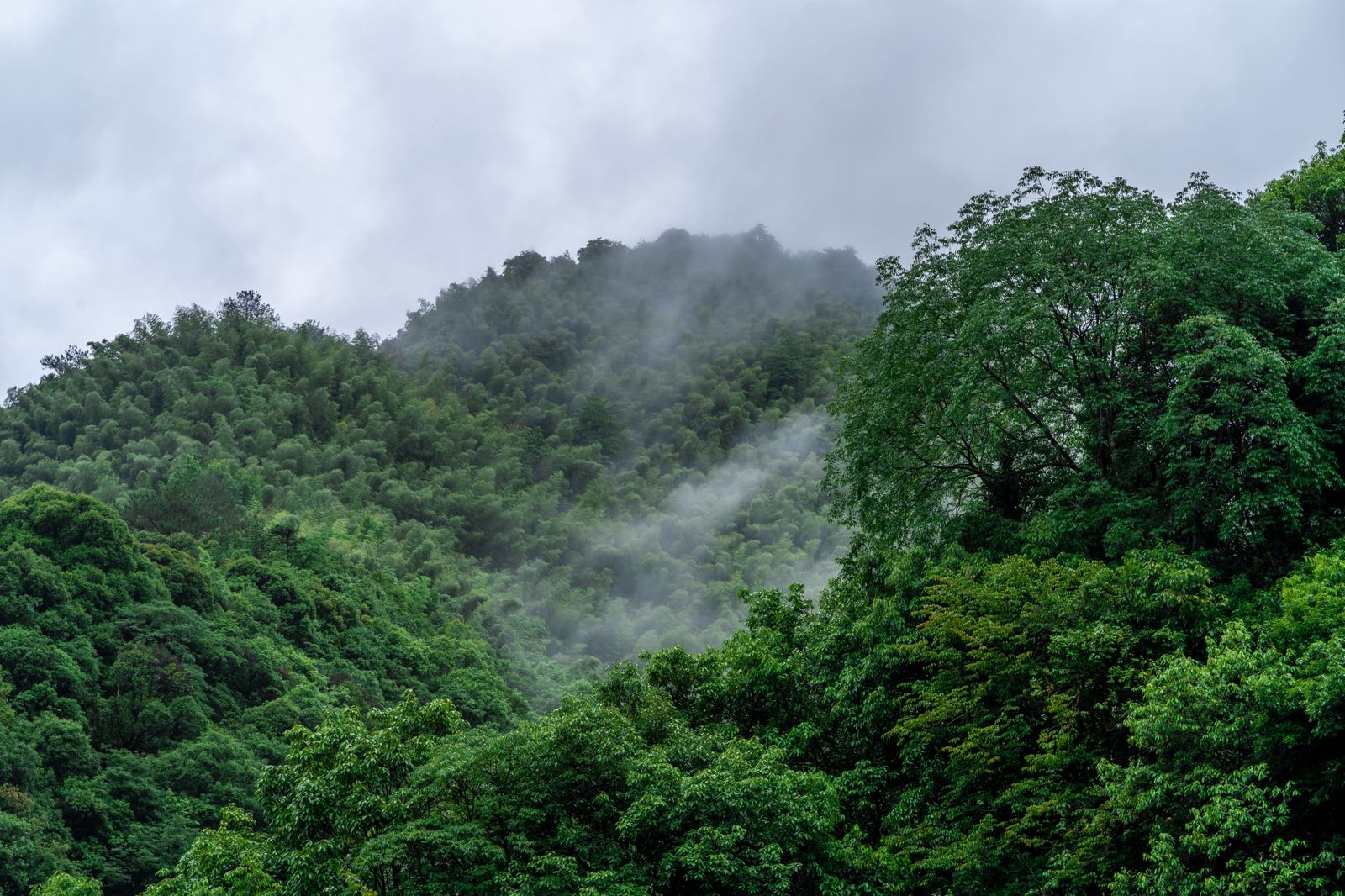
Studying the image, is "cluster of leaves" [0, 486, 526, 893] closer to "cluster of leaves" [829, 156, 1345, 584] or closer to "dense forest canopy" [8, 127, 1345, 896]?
"dense forest canopy" [8, 127, 1345, 896]

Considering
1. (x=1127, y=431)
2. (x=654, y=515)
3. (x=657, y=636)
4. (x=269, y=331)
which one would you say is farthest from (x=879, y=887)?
(x=269, y=331)

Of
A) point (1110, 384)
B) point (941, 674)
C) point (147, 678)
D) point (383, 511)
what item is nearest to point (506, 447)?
point (383, 511)

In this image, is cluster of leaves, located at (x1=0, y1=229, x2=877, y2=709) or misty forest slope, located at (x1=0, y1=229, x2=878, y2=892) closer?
misty forest slope, located at (x1=0, y1=229, x2=878, y2=892)

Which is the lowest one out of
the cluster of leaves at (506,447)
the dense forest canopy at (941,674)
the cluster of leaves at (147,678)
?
the dense forest canopy at (941,674)

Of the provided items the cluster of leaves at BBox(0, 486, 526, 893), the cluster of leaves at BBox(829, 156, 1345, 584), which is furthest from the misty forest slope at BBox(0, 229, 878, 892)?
the cluster of leaves at BBox(829, 156, 1345, 584)

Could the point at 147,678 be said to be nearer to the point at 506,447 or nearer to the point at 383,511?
the point at 383,511

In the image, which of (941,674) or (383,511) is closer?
(941,674)

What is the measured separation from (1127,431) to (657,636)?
51.5 metres

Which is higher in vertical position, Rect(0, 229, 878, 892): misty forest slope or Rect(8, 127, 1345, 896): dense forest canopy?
Rect(0, 229, 878, 892): misty forest slope

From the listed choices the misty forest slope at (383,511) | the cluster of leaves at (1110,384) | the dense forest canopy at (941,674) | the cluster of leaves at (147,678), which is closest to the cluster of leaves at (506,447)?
the misty forest slope at (383,511)

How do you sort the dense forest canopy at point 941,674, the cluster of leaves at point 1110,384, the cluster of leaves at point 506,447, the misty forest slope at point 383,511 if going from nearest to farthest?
the dense forest canopy at point 941,674 < the cluster of leaves at point 1110,384 < the misty forest slope at point 383,511 < the cluster of leaves at point 506,447

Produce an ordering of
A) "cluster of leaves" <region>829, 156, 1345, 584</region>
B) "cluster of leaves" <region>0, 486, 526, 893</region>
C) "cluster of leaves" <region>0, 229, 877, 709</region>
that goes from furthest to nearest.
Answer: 1. "cluster of leaves" <region>0, 229, 877, 709</region>
2. "cluster of leaves" <region>0, 486, 526, 893</region>
3. "cluster of leaves" <region>829, 156, 1345, 584</region>

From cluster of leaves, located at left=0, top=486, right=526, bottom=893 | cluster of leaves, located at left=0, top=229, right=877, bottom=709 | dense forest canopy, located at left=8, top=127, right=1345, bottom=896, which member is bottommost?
dense forest canopy, located at left=8, top=127, right=1345, bottom=896

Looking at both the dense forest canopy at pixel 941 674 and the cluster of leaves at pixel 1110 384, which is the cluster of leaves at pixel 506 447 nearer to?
the dense forest canopy at pixel 941 674
